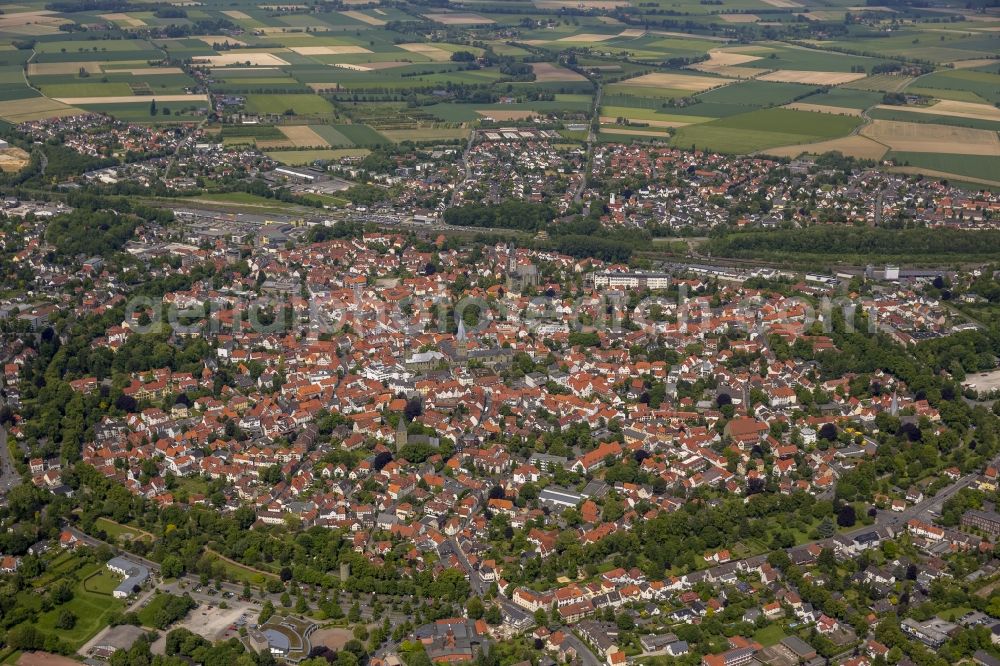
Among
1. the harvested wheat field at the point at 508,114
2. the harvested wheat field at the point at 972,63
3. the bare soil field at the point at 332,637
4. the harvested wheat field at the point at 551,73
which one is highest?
the harvested wheat field at the point at 972,63

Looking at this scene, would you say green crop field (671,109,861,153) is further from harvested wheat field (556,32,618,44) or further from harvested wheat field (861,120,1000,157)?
harvested wheat field (556,32,618,44)

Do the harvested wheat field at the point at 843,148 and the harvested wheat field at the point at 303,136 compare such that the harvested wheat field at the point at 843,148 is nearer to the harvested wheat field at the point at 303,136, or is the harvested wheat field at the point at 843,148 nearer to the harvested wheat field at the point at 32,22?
the harvested wheat field at the point at 303,136

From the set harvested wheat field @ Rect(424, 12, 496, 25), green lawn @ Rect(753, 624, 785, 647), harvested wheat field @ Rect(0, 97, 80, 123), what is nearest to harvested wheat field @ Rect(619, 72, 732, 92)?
harvested wheat field @ Rect(424, 12, 496, 25)

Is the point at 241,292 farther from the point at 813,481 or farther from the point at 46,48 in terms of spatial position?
the point at 46,48

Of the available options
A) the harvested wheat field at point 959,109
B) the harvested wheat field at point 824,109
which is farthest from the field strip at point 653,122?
the harvested wheat field at point 959,109

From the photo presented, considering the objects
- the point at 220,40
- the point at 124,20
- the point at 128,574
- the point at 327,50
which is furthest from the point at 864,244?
the point at 124,20

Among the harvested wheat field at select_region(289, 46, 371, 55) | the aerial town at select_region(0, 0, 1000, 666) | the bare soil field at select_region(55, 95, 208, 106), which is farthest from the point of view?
the harvested wheat field at select_region(289, 46, 371, 55)
